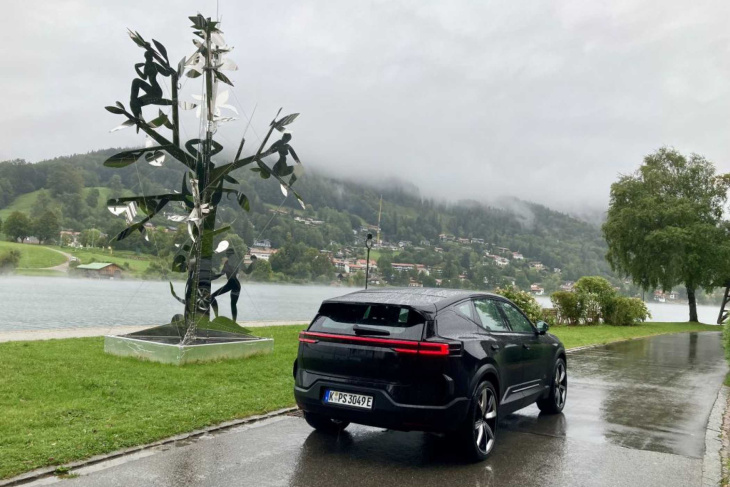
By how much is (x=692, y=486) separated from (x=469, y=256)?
281 ft

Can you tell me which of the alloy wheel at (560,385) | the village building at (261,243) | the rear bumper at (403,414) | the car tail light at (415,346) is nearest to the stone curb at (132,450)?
the rear bumper at (403,414)

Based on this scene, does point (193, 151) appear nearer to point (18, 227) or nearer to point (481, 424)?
point (481, 424)

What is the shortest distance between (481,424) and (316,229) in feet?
147

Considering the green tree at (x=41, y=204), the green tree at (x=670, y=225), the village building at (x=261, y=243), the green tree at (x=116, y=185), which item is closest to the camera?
the village building at (x=261, y=243)

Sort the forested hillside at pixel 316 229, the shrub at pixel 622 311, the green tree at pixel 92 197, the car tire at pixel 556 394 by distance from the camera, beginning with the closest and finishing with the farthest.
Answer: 1. the car tire at pixel 556 394
2. the forested hillside at pixel 316 229
3. the shrub at pixel 622 311
4. the green tree at pixel 92 197

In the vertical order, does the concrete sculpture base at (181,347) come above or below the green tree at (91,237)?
below

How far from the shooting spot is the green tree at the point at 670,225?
129 ft

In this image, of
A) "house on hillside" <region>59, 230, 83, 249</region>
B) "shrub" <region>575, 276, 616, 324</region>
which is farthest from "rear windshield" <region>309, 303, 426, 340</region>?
"house on hillside" <region>59, 230, 83, 249</region>

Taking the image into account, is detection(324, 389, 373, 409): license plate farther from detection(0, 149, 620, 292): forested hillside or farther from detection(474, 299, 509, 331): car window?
detection(0, 149, 620, 292): forested hillside

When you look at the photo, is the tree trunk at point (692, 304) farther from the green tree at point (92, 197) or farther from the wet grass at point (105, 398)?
the wet grass at point (105, 398)

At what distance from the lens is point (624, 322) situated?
103ft

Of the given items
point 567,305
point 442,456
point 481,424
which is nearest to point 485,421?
point 481,424

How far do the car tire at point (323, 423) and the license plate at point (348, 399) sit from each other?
2.83 feet

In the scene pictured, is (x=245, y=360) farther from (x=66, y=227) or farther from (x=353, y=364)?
(x=66, y=227)
